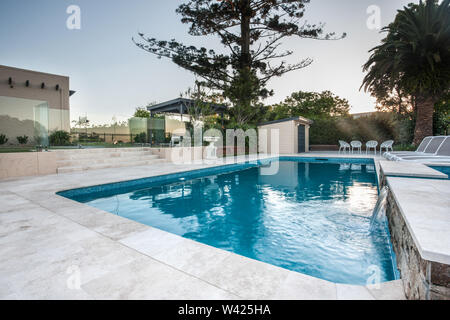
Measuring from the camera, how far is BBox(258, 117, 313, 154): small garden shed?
15523 mm

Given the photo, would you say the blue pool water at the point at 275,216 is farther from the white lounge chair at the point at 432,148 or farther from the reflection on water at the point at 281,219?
the white lounge chair at the point at 432,148

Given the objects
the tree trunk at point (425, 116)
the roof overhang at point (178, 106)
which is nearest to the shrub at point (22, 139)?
the roof overhang at point (178, 106)

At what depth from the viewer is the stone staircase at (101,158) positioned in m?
7.53

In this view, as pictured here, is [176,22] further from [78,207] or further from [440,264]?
[440,264]

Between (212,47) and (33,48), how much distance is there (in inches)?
381

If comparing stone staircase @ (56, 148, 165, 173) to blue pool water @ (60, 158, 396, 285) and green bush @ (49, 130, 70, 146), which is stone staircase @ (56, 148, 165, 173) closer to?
green bush @ (49, 130, 70, 146)

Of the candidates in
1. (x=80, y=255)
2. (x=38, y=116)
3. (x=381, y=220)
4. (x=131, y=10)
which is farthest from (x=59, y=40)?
(x=381, y=220)

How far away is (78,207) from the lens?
11.3ft

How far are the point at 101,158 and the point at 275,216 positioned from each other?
23.8 feet

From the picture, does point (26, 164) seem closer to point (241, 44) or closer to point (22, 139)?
point (22, 139)

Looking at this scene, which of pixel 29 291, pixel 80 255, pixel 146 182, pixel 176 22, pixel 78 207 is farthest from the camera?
pixel 176 22

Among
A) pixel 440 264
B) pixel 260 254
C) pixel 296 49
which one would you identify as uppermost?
pixel 296 49

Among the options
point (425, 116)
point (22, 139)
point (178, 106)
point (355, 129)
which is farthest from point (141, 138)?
point (355, 129)

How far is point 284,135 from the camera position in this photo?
15.7 meters
